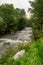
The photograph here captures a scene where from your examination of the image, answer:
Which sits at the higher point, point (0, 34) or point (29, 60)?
point (29, 60)

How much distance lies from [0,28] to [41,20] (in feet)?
62.8

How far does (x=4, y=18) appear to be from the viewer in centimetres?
6406

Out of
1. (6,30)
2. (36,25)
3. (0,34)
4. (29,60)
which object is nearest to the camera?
(29,60)

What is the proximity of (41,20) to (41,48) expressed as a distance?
27228 mm

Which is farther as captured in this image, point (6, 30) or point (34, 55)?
point (6, 30)

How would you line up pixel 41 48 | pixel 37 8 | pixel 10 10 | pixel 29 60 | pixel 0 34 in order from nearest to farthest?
pixel 29 60, pixel 41 48, pixel 37 8, pixel 0 34, pixel 10 10

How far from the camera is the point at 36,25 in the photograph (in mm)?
44969

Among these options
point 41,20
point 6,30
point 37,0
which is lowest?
point 6,30

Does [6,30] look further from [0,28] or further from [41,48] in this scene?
[41,48]

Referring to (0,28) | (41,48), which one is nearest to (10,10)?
(0,28)

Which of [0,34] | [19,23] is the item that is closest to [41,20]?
[0,34]

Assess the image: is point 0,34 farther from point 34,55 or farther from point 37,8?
point 34,55

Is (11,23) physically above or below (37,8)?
below

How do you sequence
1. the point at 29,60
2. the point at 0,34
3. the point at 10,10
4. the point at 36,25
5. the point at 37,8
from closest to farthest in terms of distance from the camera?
the point at 29,60 < the point at 37,8 < the point at 36,25 < the point at 0,34 < the point at 10,10
